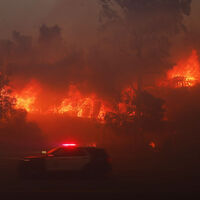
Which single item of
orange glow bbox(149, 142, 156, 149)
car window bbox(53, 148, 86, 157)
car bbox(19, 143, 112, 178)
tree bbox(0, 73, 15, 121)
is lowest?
orange glow bbox(149, 142, 156, 149)

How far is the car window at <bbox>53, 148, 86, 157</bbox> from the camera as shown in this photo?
15.4 m

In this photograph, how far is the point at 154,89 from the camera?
4653 cm

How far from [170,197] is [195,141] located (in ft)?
94.5

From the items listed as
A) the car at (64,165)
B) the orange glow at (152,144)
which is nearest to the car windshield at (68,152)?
the car at (64,165)

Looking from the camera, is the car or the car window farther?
the car window

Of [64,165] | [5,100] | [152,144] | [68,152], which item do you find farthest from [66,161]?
[5,100]

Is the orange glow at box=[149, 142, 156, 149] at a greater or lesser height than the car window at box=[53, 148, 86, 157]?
lesser

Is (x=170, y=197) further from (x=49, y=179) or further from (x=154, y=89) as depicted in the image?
(x=154, y=89)

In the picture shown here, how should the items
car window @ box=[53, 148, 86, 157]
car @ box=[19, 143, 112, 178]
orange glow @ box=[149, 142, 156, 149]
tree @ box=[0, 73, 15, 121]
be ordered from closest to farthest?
1. car @ box=[19, 143, 112, 178]
2. car window @ box=[53, 148, 86, 157]
3. orange glow @ box=[149, 142, 156, 149]
4. tree @ box=[0, 73, 15, 121]

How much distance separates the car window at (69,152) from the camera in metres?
15.4

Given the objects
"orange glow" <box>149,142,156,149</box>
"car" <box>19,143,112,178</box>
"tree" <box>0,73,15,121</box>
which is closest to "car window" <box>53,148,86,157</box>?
"car" <box>19,143,112,178</box>

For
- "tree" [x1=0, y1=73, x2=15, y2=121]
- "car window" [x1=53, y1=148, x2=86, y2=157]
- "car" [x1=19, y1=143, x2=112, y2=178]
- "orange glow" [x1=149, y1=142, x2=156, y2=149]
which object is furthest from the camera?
"tree" [x1=0, y1=73, x2=15, y2=121]

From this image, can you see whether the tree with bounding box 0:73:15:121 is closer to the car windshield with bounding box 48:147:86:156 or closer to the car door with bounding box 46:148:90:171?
the car windshield with bounding box 48:147:86:156

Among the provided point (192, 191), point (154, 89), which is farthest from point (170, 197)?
point (154, 89)
